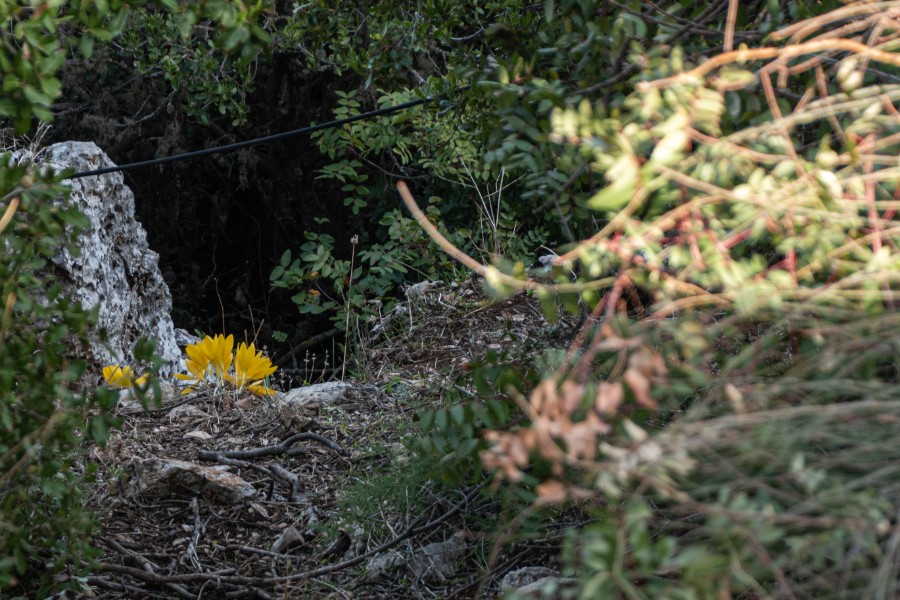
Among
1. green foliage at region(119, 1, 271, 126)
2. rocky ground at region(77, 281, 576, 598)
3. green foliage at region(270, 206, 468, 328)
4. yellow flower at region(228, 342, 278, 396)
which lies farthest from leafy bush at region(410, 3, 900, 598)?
green foliage at region(119, 1, 271, 126)

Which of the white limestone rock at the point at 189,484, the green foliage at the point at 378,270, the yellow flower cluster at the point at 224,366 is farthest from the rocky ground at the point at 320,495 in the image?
the green foliage at the point at 378,270

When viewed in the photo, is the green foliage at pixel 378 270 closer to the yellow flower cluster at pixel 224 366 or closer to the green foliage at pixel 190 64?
the yellow flower cluster at pixel 224 366

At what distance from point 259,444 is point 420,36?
1.95 m

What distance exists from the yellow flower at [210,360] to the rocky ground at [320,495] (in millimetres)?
123

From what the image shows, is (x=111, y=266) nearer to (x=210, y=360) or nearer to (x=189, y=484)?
(x=210, y=360)

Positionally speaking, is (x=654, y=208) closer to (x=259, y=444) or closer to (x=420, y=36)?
(x=420, y=36)

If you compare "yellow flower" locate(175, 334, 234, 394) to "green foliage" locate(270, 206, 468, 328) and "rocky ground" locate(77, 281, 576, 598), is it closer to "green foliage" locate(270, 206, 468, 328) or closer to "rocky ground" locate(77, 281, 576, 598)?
"rocky ground" locate(77, 281, 576, 598)

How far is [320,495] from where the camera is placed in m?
4.04

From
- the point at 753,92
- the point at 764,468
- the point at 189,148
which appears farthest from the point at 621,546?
the point at 189,148

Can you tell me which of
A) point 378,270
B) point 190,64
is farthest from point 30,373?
point 190,64

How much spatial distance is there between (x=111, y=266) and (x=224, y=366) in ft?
2.72

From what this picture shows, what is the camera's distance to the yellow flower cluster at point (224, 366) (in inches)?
199

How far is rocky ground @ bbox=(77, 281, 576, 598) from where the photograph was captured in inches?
127

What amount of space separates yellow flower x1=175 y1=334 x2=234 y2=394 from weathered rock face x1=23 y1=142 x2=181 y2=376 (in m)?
0.13
